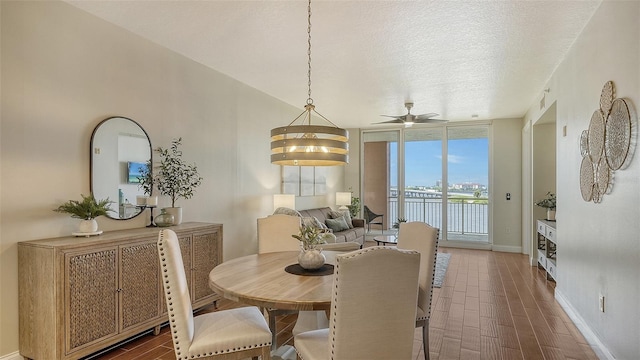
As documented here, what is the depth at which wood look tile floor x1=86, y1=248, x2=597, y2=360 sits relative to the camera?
8.80 ft

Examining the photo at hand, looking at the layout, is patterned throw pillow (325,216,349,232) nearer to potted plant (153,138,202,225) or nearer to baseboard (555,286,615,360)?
potted plant (153,138,202,225)

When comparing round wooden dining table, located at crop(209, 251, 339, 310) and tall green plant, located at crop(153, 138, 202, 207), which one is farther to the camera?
tall green plant, located at crop(153, 138, 202, 207)

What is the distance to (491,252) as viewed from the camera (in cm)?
679

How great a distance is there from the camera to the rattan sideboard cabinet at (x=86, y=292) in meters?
2.26

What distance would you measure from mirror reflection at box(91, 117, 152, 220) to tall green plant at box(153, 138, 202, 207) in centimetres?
18

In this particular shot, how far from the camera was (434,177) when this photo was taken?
25.1 feet

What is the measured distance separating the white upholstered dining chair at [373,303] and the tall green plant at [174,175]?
8.29 feet

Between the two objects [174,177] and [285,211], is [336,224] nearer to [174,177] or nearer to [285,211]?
[285,211]

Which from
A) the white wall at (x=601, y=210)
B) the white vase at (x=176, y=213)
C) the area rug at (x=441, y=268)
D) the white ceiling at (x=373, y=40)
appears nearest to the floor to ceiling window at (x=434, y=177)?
the area rug at (x=441, y=268)

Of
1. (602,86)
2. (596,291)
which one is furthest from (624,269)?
(602,86)

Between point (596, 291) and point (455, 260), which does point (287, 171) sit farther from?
point (596, 291)

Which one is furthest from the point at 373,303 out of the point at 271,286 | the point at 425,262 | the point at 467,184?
the point at 467,184

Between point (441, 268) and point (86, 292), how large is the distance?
15.1ft

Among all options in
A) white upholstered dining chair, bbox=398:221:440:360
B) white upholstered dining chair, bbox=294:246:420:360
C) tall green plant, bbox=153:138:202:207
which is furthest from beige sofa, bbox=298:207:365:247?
white upholstered dining chair, bbox=294:246:420:360
